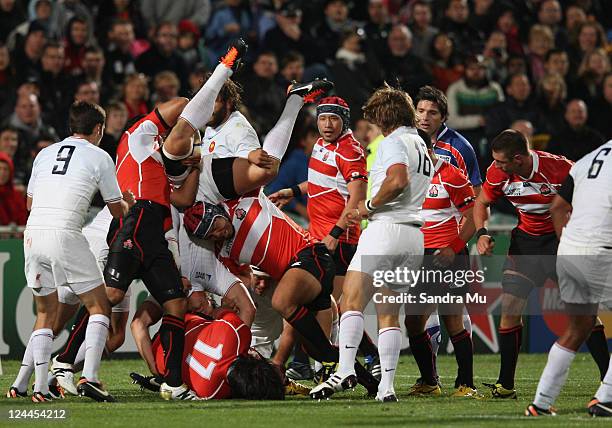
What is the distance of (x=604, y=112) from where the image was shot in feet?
63.6

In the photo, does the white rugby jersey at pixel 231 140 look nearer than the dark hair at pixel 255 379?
No

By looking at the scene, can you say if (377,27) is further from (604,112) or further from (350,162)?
(350,162)

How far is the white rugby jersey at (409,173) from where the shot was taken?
32.0ft

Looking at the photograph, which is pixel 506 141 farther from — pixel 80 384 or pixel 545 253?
pixel 80 384

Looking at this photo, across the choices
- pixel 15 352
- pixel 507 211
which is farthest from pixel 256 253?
pixel 507 211

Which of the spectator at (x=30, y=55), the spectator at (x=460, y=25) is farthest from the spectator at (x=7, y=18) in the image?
the spectator at (x=460, y=25)

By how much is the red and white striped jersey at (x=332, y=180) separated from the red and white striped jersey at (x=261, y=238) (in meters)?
1.05

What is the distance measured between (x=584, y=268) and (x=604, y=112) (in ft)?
36.1

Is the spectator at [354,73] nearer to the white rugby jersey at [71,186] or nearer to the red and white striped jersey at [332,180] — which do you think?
the red and white striped jersey at [332,180]

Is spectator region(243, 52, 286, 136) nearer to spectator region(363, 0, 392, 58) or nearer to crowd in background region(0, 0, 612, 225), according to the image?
crowd in background region(0, 0, 612, 225)

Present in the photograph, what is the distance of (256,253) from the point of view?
421 inches

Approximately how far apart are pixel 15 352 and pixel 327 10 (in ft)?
27.2

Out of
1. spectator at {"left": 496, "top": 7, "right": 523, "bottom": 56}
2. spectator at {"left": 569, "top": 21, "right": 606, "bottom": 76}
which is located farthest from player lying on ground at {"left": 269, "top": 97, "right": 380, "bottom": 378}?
spectator at {"left": 496, "top": 7, "right": 523, "bottom": 56}

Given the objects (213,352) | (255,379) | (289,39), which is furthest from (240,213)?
(289,39)
